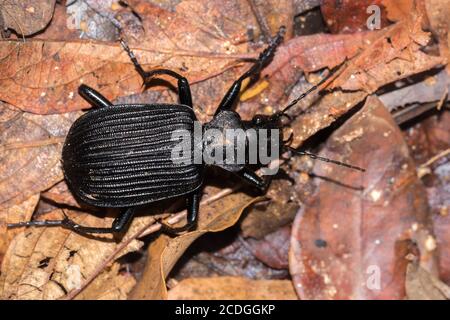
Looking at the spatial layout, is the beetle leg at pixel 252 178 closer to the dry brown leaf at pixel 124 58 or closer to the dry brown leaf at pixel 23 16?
the dry brown leaf at pixel 124 58

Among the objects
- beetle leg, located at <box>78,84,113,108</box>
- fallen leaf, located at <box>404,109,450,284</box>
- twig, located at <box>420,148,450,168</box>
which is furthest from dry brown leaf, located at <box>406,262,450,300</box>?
beetle leg, located at <box>78,84,113,108</box>

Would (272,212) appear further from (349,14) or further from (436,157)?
(349,14)

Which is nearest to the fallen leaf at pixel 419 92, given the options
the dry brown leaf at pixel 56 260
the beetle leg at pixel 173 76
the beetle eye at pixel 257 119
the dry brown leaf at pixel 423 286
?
the beetle eye at pixel 257 119

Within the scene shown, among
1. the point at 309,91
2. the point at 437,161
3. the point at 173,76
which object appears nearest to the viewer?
the point at 309,91

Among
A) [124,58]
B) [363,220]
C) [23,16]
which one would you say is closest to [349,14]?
[363,220]
